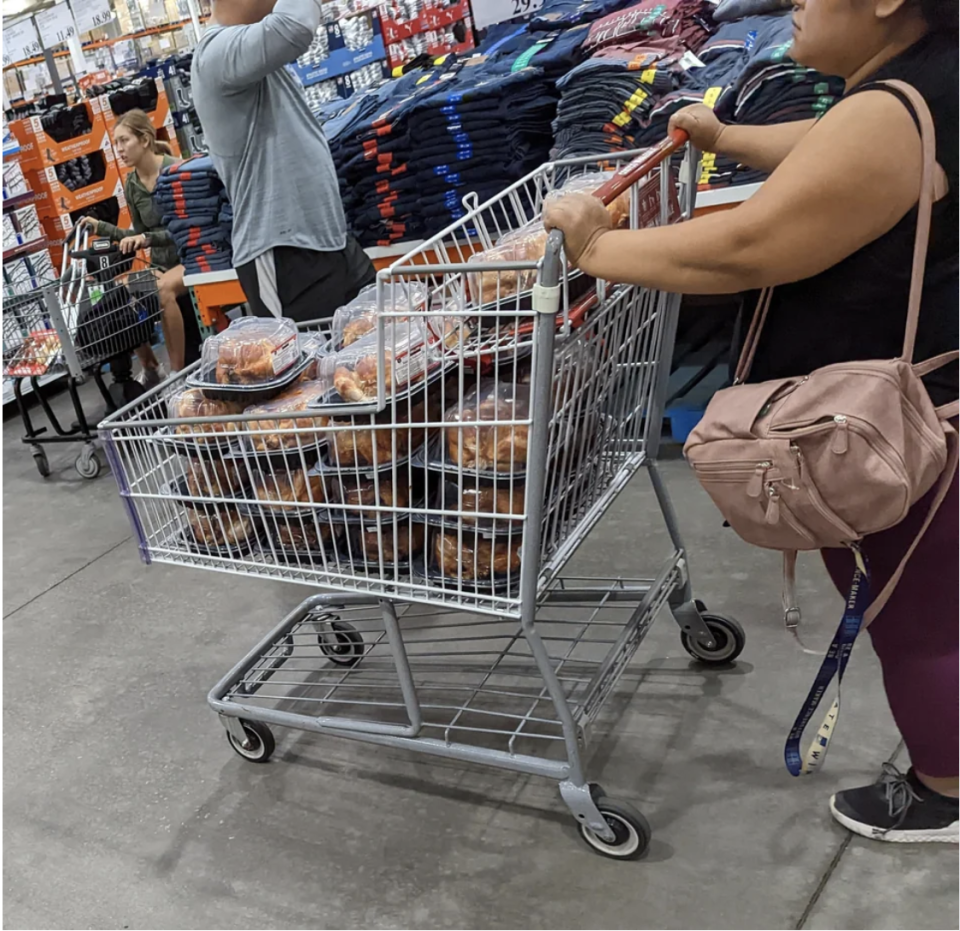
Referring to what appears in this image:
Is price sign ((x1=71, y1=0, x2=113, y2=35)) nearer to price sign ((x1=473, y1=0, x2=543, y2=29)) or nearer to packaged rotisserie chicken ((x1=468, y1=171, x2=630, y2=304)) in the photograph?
price sign ((x1=473, y1=0, x2=543, y2=29))

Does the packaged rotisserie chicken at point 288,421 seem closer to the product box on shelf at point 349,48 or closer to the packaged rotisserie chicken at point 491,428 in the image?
the packaged rotisserie chicken at point 491,428

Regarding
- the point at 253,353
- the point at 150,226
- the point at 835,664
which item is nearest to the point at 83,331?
the point at 150,226

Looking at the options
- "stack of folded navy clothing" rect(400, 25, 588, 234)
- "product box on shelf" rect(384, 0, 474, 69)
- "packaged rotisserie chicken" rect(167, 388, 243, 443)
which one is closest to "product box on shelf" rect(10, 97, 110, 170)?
"product box on shelf" rect(384, 0, 474, 69)

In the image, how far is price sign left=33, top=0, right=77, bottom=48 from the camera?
257 inches

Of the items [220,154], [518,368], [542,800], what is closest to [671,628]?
[542,800]

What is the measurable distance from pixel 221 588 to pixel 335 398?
1761mm

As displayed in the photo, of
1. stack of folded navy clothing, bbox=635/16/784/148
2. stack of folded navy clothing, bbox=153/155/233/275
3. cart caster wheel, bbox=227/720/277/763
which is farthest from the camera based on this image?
stack of folded navy clothing, bbox=153/155/233/275

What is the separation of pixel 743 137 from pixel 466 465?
0.78 meters

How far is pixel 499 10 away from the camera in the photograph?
14.3ft

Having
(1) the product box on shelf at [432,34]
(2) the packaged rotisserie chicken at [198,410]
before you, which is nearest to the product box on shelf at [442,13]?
(1) the product box on shelf at [432,34]

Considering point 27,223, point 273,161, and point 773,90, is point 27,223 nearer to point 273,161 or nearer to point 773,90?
point 273,161

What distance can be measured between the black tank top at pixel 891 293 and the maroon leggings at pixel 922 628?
238 millimetres

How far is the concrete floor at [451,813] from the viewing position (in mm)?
1769

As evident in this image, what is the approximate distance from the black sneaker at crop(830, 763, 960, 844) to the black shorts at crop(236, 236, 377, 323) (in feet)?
6.21
